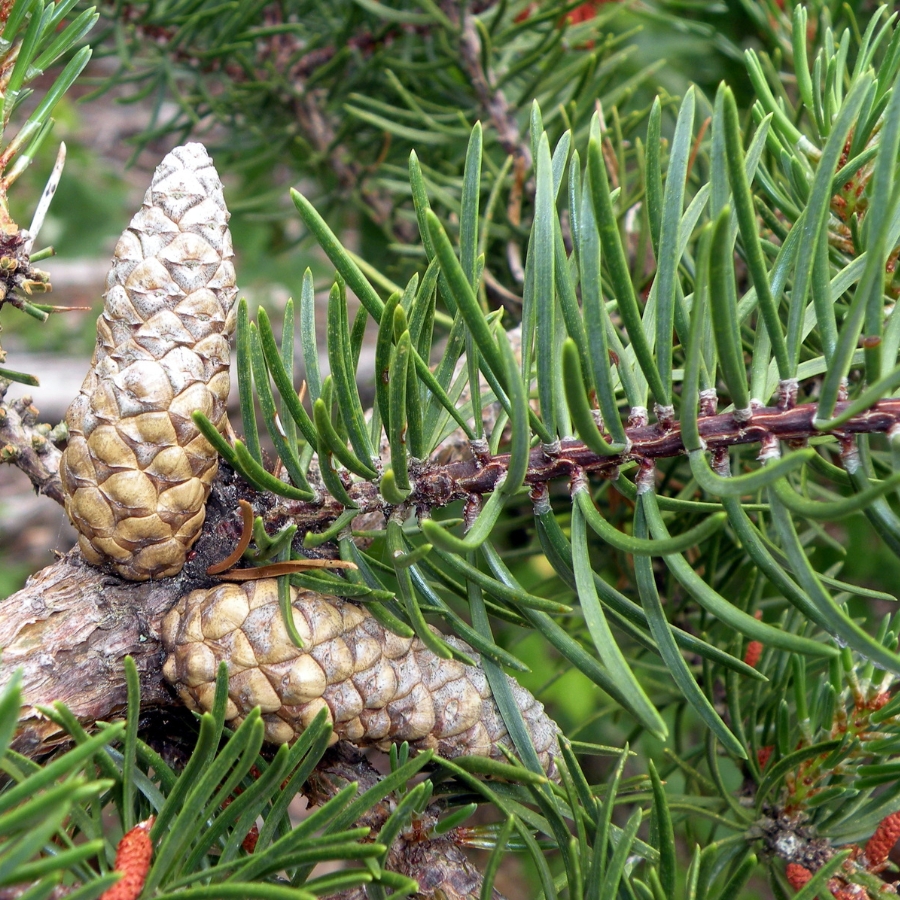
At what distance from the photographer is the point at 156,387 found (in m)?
0.35

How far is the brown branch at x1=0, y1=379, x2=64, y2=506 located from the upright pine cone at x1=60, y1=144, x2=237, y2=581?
0.05m

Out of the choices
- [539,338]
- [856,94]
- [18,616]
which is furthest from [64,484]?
[856,94]

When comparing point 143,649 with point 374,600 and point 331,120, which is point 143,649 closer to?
point 374,600

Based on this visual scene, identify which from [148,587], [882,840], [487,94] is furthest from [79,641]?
[487,94]

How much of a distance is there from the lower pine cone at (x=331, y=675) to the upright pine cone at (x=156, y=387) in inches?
1.6

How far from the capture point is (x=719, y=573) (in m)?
0.62

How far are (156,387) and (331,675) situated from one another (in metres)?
0.15

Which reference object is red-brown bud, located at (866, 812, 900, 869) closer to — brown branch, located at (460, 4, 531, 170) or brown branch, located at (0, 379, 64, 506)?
brown branch, located at (0, 379, 64, 506)

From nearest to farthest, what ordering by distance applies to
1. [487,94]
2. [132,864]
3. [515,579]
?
[132,864], [515,579], [487,94]

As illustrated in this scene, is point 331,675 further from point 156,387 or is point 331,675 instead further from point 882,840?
point 882,840

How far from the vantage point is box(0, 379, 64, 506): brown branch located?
1.31 ft

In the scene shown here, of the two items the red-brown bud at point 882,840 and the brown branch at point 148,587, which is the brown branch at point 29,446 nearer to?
the brown branch at point 148,587

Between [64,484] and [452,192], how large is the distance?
18.5 inches

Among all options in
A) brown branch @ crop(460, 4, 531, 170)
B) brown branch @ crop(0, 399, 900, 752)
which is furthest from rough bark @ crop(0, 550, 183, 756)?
brown branch @ crop(460, 4, 531, 170)
